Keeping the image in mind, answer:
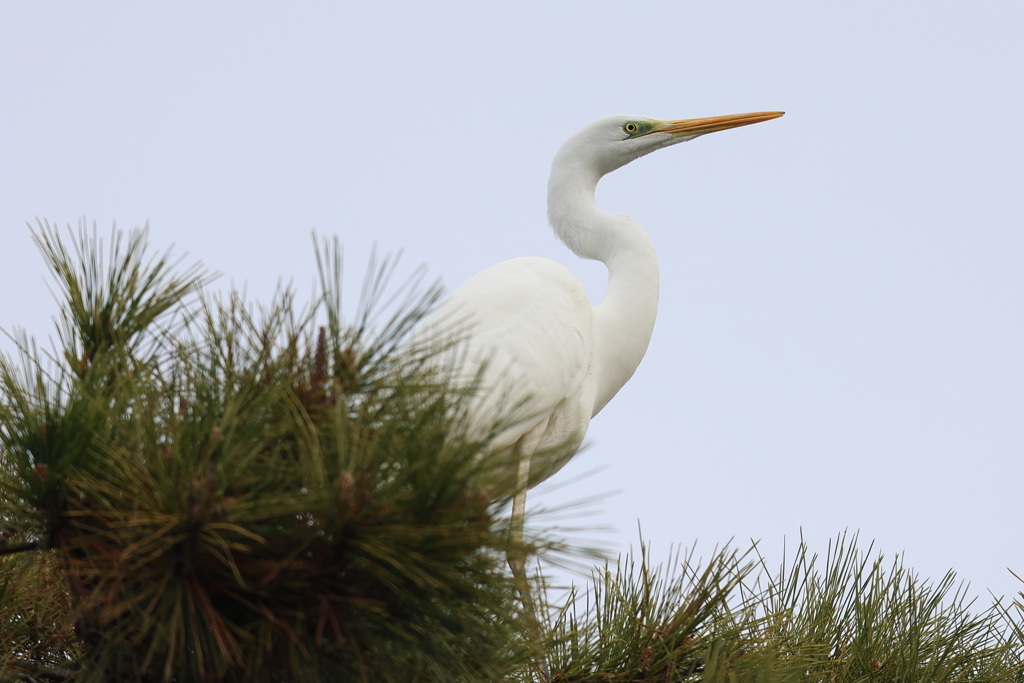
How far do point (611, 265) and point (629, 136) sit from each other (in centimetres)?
54

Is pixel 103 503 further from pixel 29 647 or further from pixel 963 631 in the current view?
pixel 963 631

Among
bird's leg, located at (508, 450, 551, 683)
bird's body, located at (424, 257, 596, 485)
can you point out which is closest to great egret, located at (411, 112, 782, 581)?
bird's body, located at (424, 257, 596, 485)

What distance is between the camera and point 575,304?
2.93m

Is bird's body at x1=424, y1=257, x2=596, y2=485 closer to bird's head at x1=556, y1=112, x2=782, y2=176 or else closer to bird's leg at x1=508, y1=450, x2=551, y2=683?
bird's head at x1=556, y1=112, x2=782, y2=176

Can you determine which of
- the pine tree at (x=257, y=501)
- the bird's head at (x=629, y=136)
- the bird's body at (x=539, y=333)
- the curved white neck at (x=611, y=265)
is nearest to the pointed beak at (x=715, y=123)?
the bird's head at (x=629, y=136)

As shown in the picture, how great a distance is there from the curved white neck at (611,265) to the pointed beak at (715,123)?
0.50m

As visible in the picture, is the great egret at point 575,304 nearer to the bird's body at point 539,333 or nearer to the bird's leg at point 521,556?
the bird's body at point 539,333

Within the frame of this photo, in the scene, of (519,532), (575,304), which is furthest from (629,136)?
(519,532)

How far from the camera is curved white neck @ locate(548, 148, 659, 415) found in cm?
306

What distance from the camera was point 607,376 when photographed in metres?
3.09

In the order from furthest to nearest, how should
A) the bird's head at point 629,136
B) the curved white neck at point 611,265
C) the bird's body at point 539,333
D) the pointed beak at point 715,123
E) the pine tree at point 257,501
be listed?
1. the pointed beak at point 715,123
2. the bird's head at point 629,136
3. the curved white neck at point 611,265
4. the bird's body at point 539,333
5. the pine tree at point 257,501

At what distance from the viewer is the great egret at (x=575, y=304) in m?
2.67

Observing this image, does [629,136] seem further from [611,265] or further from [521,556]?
[521,556]

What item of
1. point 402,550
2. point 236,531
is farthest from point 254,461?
point 402,550
